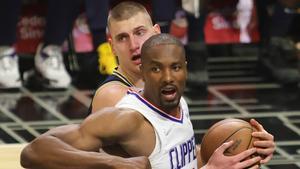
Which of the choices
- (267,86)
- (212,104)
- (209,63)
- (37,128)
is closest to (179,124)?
(37,128)

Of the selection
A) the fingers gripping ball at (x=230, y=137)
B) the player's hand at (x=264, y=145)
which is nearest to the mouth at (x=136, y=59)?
the fingers gripping ball at (x=230, y=137)

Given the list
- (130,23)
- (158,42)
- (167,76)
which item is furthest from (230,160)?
(130,23)

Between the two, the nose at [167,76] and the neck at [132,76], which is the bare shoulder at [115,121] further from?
the neck at [132,76]

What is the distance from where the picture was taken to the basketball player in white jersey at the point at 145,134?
157 inches

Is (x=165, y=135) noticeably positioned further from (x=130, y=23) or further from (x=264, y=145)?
(x=130, y=23)

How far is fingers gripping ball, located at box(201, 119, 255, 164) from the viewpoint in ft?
14.3

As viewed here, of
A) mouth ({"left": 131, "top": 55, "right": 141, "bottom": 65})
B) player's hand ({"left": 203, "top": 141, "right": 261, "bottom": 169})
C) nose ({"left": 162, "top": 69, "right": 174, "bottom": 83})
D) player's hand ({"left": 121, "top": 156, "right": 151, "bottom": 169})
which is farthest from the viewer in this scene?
mouth ({"left": 131, "top": 55, "right": 141, "bottom": 65})

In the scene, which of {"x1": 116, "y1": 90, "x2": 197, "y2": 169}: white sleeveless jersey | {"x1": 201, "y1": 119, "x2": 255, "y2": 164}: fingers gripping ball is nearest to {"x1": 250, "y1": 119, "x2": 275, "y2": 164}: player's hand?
{"x1": 201, "y1": 119, "x2": 255, "y2": 164}: fingers gripping ball

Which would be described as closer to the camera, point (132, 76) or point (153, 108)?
point (153, 108)

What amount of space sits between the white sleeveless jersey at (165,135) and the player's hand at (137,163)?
180 millimetres

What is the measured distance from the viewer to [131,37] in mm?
4797

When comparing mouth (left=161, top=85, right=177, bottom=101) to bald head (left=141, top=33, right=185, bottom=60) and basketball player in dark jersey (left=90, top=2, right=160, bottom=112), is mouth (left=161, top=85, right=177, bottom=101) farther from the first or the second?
basketball player in dark jersey (left=90, top=2, right=160, bottom=112)

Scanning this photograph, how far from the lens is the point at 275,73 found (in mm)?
8453

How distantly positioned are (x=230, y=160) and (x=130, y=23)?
2.88ft
